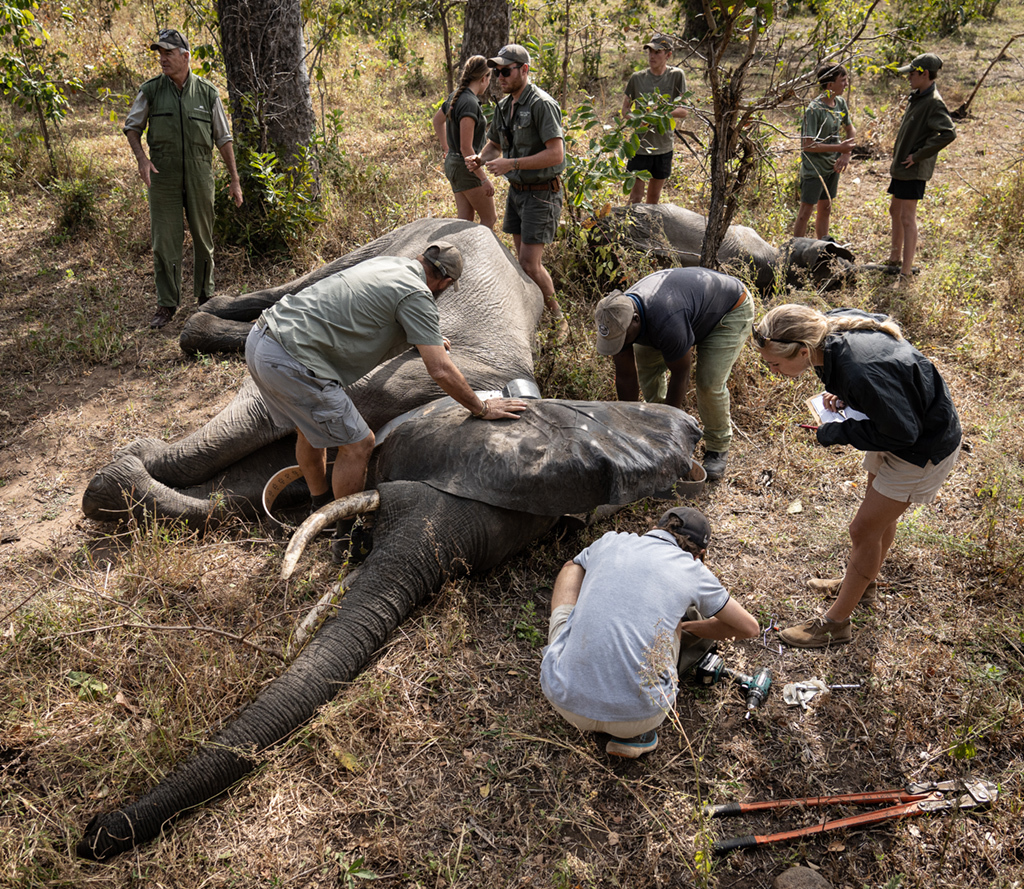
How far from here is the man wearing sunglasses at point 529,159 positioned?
219 inches

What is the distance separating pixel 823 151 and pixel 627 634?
6.10 metres

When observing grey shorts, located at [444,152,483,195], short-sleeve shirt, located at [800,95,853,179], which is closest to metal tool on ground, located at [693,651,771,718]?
grey shorts, located at [444,152,483,195]

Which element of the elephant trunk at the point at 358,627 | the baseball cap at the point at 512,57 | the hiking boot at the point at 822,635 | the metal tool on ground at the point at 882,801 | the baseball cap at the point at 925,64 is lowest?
the metal tool on ground at the point at 882,801

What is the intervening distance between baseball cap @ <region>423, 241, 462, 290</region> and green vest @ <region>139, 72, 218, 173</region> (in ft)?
11.0

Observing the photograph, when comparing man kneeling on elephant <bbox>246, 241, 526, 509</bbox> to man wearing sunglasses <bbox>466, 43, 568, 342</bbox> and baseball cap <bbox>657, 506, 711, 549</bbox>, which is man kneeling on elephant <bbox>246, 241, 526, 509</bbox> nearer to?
baseball cap <bbox>657, 506, 711, 549</bbox>

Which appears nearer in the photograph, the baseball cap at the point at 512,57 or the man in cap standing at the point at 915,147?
the baseball cap at the point at 512,57

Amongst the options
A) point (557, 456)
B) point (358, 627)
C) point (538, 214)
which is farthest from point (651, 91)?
point (358, 627)

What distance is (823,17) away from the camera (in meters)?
5.96

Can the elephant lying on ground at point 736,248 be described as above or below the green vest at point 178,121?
below

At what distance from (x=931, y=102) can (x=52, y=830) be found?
789cm

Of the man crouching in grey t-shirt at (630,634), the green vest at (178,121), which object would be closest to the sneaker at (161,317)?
the green vest at (178,121)

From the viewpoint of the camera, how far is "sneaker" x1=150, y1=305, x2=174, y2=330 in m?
6.31

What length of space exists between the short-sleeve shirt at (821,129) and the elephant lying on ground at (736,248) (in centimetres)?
89

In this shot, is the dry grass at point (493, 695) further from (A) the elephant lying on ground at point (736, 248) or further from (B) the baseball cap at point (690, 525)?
(A) the elephant lying on ground at point (736, 248)
